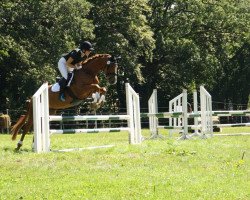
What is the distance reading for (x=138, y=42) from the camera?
119ft

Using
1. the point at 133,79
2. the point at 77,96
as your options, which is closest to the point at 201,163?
the point at 77,96

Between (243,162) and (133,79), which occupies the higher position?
(133,79)

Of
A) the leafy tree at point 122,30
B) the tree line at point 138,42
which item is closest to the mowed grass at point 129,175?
the tree line at point 138,42

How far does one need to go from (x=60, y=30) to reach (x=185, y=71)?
13718mm

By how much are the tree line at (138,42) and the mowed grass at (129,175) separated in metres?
22.1

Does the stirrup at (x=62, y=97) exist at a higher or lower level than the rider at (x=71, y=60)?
lower

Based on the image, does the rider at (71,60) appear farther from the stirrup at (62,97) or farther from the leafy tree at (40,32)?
→ the leafy tree at (40,32)

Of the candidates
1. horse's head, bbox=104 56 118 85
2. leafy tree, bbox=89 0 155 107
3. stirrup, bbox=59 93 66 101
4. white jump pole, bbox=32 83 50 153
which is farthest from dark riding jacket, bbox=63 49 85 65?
leafy tree, bbox=89 0 155 107

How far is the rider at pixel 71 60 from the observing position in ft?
40.7

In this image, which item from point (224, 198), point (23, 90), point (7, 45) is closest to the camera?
point (224, 198)

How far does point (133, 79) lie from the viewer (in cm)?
4225

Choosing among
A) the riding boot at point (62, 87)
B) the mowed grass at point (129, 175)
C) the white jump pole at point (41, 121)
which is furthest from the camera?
the riding boot at point (62, 87)

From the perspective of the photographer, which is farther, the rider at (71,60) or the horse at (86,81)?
the horse at (86,81)

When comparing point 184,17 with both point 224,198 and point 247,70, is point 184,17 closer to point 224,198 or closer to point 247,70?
point 247,70
